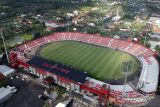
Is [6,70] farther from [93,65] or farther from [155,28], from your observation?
[155,28]

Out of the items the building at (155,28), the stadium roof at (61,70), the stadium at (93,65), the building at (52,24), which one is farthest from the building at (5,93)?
the building at (155,28)

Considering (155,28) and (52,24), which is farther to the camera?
(52,24)

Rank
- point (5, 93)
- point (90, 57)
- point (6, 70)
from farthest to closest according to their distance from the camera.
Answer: point (90, 57)
point (6, 70)
point (5, 93)

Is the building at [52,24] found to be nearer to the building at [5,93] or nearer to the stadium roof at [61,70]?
the stadium roof at [61,70]

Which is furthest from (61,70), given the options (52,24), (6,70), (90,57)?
(52,24)

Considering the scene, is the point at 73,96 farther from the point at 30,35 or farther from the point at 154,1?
the point at 154,1

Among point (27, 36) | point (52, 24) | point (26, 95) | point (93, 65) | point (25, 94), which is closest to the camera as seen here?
point (26, 95)

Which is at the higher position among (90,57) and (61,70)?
(61,70)

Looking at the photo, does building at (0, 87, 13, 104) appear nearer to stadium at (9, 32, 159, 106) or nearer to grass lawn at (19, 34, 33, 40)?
stadium at (9, 32, 159, 106)
